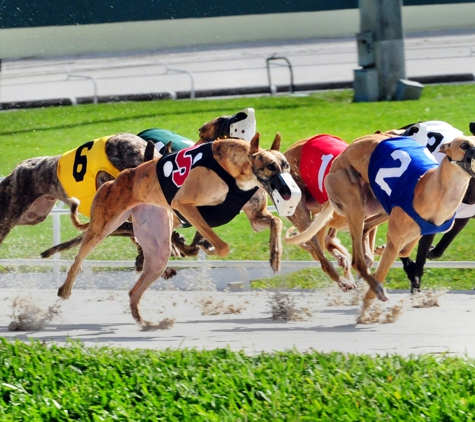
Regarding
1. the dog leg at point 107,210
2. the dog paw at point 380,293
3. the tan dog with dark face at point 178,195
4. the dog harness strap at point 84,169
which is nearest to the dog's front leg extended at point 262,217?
the tan dog with dark face at point 178,195

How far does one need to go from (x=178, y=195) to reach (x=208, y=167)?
0.24m

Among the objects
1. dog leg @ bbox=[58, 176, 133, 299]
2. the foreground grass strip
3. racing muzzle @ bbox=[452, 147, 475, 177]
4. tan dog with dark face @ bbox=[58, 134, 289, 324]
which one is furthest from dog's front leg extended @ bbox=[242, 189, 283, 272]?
the foreground grass strip

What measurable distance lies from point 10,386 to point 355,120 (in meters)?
10.7

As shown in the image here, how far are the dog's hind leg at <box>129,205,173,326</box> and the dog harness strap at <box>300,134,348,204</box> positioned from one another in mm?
1005

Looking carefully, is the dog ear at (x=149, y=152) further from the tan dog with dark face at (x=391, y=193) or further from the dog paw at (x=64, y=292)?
the tan dog with dark face at (x=391, y=193)

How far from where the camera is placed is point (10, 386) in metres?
4.24

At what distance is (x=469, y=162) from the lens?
17.1ft

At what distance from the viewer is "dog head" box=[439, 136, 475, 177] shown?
17.1 feet

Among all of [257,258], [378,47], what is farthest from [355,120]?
[257,258]

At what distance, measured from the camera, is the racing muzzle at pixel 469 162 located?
519 cm

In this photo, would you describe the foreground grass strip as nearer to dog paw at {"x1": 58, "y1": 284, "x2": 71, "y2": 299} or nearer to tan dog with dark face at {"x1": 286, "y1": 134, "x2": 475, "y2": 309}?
tan dog with dark face at {"x1": 286, "y1": 134, "x2": 475, "y2": 309}

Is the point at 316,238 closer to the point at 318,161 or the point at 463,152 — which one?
the point at 318,161

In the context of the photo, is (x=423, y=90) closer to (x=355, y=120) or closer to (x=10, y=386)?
(x=355, y=120)

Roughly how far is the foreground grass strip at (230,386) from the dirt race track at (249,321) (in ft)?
1.60
